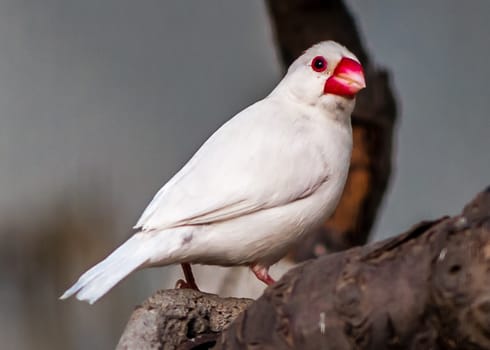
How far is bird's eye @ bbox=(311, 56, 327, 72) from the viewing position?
162 cm

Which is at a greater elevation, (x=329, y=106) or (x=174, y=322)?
(x=329, y=106)

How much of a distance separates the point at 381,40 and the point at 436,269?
2.40m

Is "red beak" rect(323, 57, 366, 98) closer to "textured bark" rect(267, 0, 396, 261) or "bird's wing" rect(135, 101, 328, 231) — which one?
"bird's wing" rect(135, 101, 328, 231)

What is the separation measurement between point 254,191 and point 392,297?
0.52 m

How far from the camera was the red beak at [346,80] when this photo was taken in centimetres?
157

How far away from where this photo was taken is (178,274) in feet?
9.12

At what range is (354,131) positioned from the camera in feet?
8.23

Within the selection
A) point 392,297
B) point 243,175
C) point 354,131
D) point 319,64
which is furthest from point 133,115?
point 392,297

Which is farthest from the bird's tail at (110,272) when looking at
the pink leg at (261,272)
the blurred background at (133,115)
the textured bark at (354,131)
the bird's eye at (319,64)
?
the blurred background at (133,115)

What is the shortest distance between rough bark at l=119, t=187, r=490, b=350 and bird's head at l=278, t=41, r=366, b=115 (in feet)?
1.85

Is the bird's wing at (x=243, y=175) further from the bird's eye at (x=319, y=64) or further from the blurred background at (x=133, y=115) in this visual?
the blurred background at (x=133, y=115)

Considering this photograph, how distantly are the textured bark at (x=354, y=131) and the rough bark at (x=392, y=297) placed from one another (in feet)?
4.71

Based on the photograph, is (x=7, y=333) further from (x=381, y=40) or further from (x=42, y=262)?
(x=381, y=40)

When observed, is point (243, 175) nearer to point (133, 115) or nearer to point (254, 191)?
point (254, 191)
